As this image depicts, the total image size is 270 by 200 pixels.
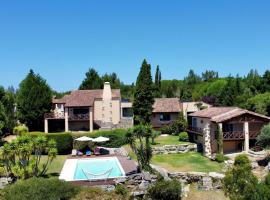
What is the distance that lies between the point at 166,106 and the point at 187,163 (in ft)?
77.2

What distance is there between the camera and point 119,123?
57.4 meters

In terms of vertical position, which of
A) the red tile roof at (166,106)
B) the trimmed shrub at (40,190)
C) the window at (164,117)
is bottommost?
the trimmed shrub at (40,190)

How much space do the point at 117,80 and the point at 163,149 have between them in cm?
6890

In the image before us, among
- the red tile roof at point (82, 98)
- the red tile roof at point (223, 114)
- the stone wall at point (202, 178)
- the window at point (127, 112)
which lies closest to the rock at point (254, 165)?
the stone wall at point (202, 178)

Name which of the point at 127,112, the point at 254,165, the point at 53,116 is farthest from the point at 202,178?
the point at 53,116

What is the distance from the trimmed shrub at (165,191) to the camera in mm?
23953

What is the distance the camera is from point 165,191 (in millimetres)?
23891

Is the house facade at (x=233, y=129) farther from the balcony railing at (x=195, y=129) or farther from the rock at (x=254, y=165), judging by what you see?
the rock at (x=254, y=165)

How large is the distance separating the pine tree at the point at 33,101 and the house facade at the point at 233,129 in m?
26.8

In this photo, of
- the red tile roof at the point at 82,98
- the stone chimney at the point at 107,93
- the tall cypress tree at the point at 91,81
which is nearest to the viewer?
the red tile roof at the point at 82,98

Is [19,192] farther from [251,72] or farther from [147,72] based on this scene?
[251,72]

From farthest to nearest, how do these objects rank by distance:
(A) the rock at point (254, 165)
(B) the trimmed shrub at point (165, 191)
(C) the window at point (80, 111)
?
(C) the window at point (80, 111) → (A) the rock at point (254, 165) → (B) the trimmed shrub at point (165, 191)

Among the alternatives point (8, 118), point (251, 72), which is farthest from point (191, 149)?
point (251, 72)

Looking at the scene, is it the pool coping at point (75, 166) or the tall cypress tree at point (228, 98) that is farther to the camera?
the tall cypress tree at point (228, 98)
